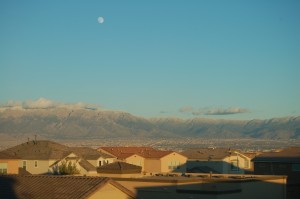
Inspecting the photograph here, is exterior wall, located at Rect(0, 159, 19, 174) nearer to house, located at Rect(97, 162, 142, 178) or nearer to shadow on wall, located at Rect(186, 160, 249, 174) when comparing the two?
house, located at Rect(97, 162, 142, 178)

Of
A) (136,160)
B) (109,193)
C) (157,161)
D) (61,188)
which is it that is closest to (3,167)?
(61,188)

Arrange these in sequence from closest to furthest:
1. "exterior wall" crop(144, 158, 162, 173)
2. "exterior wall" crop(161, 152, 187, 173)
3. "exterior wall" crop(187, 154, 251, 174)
Result: "exterior wall" crop(144, 158, 162, 173), "exterior wall" crop(161, 152, 187, 173), "exterior wall" crop(187, 154, 251, 174)

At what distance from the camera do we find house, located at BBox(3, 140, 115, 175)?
82.8 m

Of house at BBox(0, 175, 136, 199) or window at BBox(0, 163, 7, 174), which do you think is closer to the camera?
house at BBox(0, 175, 136, 199)

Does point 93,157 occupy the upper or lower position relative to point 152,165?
upper

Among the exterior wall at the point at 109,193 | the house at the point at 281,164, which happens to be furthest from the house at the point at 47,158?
the exterior wall at the point at 109,193

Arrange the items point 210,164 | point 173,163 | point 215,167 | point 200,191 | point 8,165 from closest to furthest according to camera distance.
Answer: point 200,191
point 8,165
point 173,163
point 215,167
point 210,164

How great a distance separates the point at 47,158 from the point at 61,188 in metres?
53.7

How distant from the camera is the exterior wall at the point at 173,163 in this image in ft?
323

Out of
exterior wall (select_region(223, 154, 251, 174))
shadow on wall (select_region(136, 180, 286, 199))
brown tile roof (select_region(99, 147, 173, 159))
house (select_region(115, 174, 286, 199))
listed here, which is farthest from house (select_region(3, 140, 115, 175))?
shadow on wall (select_region(136, 180, 286, 199))

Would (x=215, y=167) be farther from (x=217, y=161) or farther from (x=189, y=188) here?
(x=189, y=188)

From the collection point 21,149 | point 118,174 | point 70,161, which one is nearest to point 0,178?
point 118,174

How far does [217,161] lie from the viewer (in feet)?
328

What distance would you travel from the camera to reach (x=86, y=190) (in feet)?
97.7
